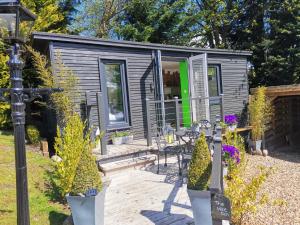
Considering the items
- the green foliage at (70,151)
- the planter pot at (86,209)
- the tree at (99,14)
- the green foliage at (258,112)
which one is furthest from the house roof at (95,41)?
the tree at (99,14)

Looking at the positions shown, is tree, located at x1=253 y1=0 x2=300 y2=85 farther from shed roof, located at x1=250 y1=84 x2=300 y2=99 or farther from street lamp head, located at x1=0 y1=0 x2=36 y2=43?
street lamp head, located at x1=0 y1=0 x2=36 y2=43

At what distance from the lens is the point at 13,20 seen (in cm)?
238

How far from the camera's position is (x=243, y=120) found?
10.7 meters

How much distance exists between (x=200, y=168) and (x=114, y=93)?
4.89 meters

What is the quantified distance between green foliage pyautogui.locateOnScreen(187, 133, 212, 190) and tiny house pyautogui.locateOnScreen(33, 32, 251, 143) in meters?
3.25

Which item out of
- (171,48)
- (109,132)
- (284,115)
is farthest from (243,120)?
(109,132)

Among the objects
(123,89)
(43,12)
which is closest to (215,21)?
(43,12)

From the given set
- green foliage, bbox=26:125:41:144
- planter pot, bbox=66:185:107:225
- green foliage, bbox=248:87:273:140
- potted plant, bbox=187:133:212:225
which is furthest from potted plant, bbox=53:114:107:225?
green foliage, bbox=248:87:273:140

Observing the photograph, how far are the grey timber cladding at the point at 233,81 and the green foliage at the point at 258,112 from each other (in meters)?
1.55

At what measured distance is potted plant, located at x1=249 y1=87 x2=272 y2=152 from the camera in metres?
8.38

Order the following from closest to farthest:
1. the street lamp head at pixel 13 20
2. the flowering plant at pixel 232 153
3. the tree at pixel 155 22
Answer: the street lamp head at pixel 13 20
the flowering plant at pixel 232 153
the tree at pixel 155 22

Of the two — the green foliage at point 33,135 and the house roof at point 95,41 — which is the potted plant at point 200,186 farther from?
the green foliage at point 33,135

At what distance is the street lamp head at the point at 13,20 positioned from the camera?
7.52 ft

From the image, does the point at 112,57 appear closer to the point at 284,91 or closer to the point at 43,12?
the point at 43,12
